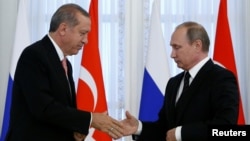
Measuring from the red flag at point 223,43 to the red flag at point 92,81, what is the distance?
1.08 metres

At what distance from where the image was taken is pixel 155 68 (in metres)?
3.97

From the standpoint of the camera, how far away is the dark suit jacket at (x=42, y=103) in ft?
7.47

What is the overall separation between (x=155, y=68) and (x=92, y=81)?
0.59 metres

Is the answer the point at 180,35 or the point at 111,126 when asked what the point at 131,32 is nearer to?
the point at 180,35

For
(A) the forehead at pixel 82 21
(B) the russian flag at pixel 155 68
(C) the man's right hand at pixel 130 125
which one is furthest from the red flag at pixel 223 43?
(A) the forehead at pixel 82 21

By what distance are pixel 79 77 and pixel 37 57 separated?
64.5 inches

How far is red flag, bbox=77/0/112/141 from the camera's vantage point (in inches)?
152

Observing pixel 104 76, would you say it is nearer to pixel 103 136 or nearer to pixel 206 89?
pixel 103 136

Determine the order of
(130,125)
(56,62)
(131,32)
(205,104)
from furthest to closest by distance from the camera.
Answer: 1. (131,32)
2. (130,125)
3. (205,104)
4. (56,62)

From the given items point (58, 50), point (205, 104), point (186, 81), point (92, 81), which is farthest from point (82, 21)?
point (92, 81)

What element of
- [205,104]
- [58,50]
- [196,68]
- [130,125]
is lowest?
[130,125]

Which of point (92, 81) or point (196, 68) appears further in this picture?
point (92, 81)

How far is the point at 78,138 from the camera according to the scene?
2.45 m

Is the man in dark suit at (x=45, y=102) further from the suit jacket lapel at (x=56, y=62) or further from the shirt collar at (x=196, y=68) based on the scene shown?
the shirt collar at (x=196, y=68)
